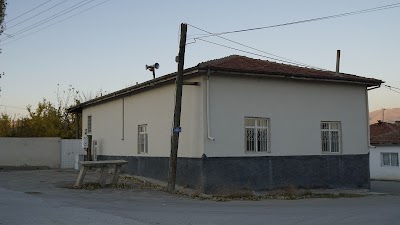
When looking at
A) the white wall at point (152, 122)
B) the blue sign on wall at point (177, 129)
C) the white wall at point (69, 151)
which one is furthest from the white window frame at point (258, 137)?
the white wall at point (69, 151)

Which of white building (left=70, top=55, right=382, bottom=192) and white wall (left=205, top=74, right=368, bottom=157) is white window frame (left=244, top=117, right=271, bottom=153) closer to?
white building (left=70, top=55, right=382, bottom=192)

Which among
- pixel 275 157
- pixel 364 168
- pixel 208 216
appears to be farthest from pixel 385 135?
pixel 208 216

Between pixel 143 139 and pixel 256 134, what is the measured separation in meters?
6.43

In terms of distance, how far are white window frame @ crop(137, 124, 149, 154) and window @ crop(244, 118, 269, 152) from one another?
5756 mm

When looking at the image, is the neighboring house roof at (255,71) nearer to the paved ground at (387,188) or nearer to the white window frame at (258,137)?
the white window frame at (258,137)

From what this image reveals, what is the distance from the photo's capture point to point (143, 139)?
23594 millimetres

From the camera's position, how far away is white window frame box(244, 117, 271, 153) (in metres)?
19.2

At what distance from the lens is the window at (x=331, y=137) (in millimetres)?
21297

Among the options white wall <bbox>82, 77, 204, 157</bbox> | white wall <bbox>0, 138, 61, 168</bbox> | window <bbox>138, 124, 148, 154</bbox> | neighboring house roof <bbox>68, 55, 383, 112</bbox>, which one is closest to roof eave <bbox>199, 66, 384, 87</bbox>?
neighboring house roof <bbox>68, 55, 383, 112</bbox>

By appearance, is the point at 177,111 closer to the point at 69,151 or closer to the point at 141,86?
the point at 141,86


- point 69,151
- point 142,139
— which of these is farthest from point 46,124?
point 142,139

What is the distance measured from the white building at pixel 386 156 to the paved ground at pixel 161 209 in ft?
56.7

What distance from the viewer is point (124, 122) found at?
2567cm

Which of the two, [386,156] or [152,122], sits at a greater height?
[152,122]
